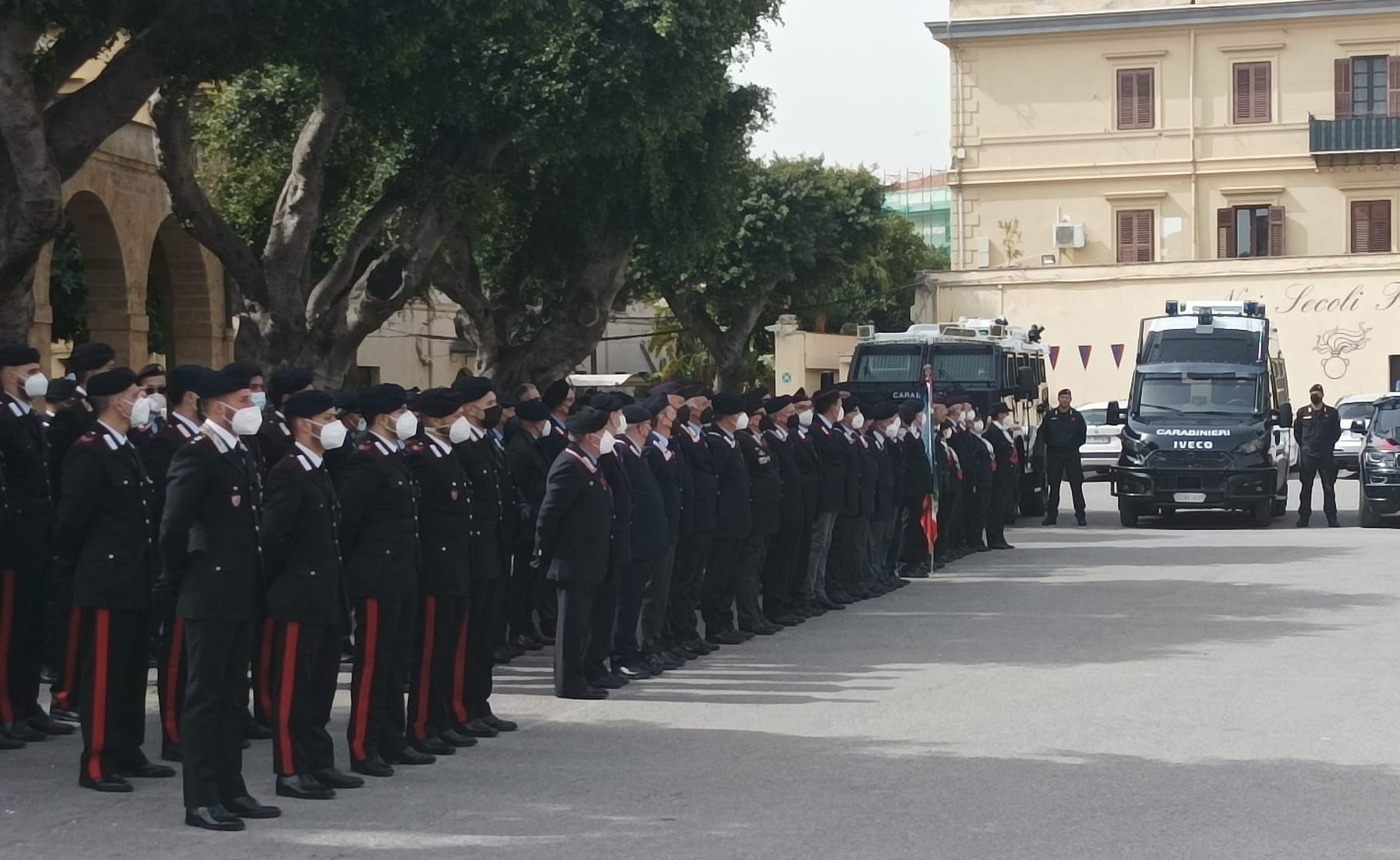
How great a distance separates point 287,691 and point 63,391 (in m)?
3.34

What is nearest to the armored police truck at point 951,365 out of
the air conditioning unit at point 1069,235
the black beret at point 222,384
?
the black beret at point 222,384

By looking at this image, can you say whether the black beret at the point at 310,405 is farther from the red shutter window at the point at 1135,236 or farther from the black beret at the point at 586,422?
the red shutter window at the point at 1135,236

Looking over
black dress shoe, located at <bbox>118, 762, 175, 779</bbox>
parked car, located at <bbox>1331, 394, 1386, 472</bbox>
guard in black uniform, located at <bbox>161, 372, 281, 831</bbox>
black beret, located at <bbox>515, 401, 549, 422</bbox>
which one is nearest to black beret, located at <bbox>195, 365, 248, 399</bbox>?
guard in black uniform, located at <bbox>161, 372, 281, 831</bbox>

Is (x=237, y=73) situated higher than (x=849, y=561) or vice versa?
(x=237, y=73)

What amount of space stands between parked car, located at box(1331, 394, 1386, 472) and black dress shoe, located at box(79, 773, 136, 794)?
3185 centimetres

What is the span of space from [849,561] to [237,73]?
680cm

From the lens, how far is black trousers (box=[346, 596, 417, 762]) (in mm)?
9602

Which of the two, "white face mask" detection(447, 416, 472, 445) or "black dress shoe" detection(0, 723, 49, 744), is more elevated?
"white face mask" detection(447, 416, 472, 445)

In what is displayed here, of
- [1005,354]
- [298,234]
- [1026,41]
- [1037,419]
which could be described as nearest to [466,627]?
[298,234]

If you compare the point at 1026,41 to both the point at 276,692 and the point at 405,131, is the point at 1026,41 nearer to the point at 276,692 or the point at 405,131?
the point at 405,131

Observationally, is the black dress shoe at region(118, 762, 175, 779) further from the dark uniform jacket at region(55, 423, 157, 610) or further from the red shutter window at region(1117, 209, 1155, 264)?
the red shutter window at region(1117, 209, 1155, 264)

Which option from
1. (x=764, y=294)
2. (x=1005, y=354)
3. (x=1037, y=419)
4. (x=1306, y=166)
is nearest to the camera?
(x=1005, y=354)

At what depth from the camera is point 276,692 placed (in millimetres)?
9062

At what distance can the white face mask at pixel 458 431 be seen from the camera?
11.1 meters
